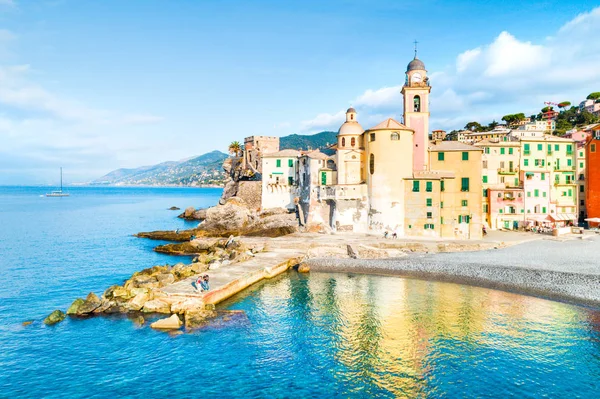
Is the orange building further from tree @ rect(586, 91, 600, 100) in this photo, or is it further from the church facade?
tree @ rect(586, 91, 600, 100)

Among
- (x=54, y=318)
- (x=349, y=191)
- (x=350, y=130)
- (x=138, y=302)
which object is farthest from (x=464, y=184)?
(x=54, y=318)

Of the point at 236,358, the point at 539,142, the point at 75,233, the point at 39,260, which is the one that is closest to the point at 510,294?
the point at 236,358

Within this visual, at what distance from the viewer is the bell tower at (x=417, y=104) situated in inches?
1720

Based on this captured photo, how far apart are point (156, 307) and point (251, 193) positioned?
1597 inches

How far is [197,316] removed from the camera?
22453 millimetres

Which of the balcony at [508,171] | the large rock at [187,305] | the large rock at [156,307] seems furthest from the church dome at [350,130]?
the large rock at [156,307]

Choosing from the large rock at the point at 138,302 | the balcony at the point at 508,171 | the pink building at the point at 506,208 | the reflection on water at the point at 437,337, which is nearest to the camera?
the reflection on water at the point at 437,337

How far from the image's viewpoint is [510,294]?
27141 millimetres

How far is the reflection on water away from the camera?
15.9m

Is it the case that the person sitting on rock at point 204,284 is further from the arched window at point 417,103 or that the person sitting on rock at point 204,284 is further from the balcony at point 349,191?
the arched window at point 417,103

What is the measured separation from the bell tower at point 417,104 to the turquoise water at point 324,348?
18779mm

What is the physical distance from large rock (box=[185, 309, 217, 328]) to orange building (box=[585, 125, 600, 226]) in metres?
46.1

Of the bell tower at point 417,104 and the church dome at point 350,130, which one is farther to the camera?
the church dome at point 350,130

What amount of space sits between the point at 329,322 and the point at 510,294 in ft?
43.3
